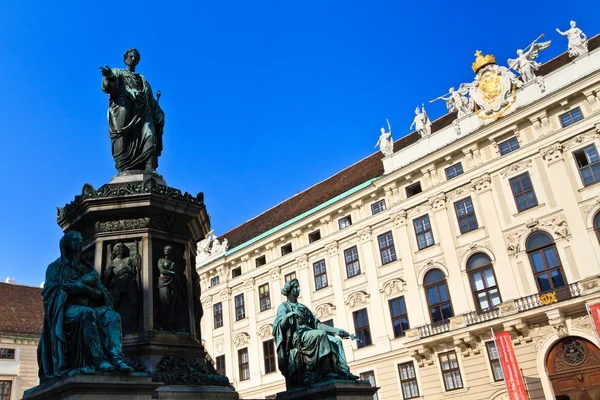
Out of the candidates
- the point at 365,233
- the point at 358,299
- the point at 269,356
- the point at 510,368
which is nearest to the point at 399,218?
the point at 365,233

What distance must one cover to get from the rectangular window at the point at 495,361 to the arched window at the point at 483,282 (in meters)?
1.70

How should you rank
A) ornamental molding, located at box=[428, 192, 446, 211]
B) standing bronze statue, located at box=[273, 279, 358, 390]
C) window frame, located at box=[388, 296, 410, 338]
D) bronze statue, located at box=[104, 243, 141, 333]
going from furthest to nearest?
ornamental molding, located at box=[428, 192, 446, 211] < window frame, located at box=[388, 296, 410, 338] < standing bronze statue, located at box=[273, 279, 358, 390] < bronze statue, located at box=[104, 243, 141, 333]

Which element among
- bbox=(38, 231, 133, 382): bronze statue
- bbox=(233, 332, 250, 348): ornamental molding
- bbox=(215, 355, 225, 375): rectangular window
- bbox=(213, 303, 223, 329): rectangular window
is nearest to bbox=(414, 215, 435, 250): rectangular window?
bbox=(233, 332, 250, 348): ornamental molding

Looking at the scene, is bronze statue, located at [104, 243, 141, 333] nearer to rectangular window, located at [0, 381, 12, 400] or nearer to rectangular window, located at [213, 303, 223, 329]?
rectangular window, located at [0, 381, 12, 400]

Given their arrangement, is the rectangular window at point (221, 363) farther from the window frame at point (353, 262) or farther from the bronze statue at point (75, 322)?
the bronze statue at point (75, 322)

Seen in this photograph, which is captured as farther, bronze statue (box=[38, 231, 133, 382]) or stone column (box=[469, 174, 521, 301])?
stone column (box=[469, 174, 521, 301])

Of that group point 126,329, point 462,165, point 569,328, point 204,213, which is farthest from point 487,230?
point 126,329

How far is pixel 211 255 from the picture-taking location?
4059cm

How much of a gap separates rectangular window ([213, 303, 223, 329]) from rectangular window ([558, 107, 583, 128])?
24.9m

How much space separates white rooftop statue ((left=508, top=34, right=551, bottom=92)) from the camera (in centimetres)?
2769

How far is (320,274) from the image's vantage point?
33.0 m

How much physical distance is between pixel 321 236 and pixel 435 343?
10166 mm

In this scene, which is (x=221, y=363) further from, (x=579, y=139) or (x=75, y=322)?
(x=75, y=322)

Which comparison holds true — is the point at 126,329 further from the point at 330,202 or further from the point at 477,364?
the point at 330,202
